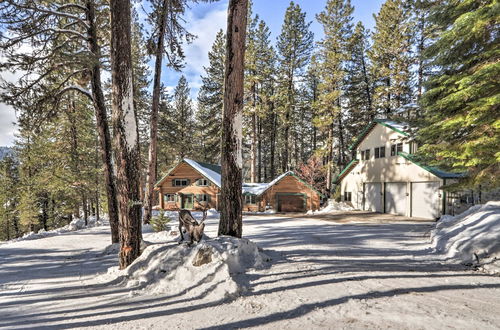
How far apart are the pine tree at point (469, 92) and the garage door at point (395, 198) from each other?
26.0 ft

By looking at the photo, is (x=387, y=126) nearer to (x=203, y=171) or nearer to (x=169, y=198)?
(x=203, y=171)

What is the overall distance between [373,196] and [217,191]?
14.9 meters

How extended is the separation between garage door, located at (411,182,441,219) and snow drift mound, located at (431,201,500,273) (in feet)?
26.7

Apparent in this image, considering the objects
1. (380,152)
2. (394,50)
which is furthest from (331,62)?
(380,152)

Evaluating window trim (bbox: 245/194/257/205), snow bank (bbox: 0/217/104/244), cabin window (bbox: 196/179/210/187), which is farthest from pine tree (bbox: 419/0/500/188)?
cabin window (bbox: 196/179/210/187)

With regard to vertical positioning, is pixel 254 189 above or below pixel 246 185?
below

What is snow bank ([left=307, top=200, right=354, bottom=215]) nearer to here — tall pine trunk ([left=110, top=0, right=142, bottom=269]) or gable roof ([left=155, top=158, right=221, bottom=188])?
gable roof ([left=155, top=158, right=221, bottom=188])

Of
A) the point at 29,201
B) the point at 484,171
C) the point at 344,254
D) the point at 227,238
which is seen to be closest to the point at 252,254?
the point at 227,238

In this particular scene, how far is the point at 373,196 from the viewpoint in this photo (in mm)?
19766

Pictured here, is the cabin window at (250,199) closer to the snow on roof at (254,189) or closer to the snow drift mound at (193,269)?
the snow on roof at (254,189)

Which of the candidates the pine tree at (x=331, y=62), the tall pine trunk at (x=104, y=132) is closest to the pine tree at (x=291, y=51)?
the pine tree at (x=331, y=62)

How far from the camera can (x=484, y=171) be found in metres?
7.82

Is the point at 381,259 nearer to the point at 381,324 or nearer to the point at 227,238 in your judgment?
the point at 381,324

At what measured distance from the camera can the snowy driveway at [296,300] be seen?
3172 mm
